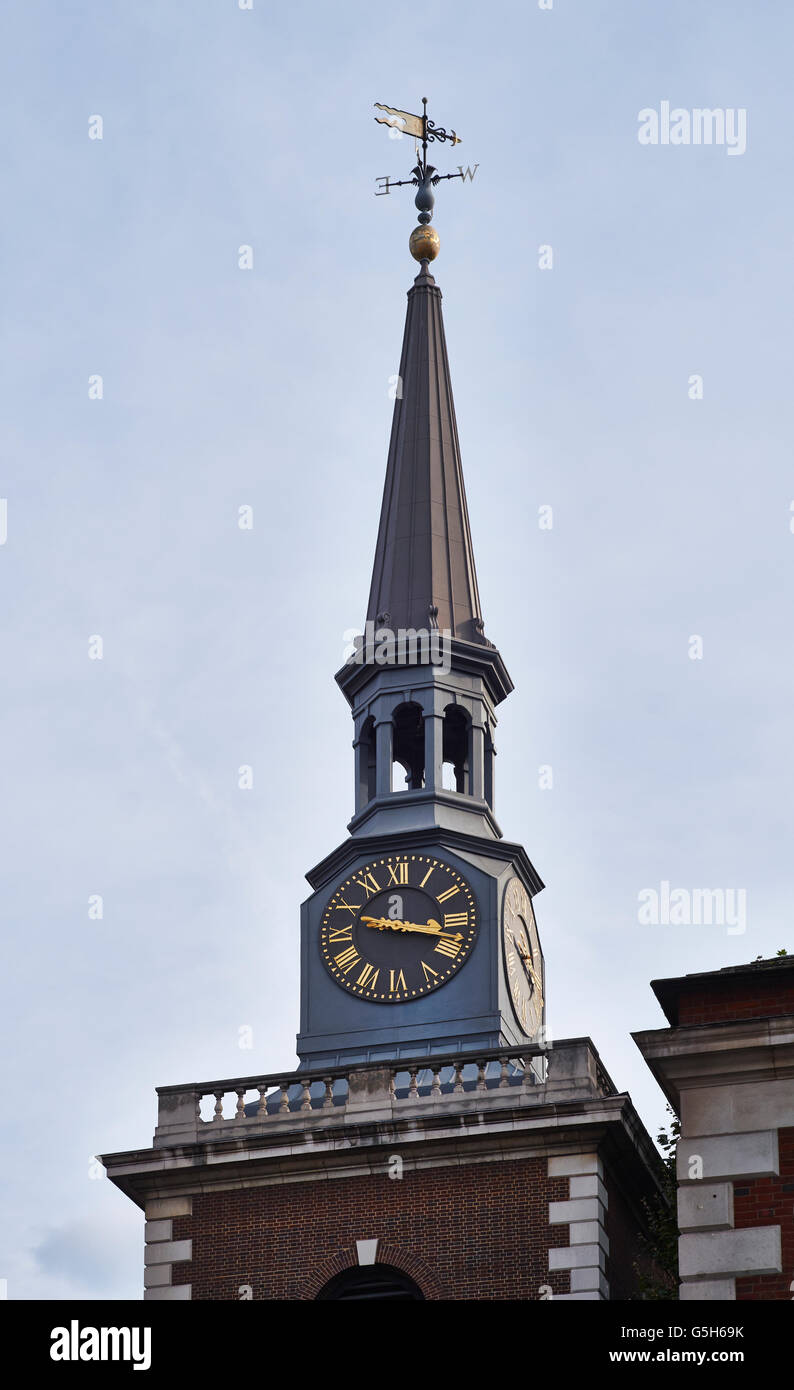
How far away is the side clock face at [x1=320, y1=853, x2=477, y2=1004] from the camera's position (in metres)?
47.2

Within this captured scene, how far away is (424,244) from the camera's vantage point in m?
58.7

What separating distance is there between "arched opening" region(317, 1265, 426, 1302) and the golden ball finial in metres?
24.9

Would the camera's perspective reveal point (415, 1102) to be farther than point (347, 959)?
No

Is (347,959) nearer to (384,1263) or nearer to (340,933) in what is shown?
(340,933)

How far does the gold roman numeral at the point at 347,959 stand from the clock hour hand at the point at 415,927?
21.6 inches

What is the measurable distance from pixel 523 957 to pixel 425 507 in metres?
9.89

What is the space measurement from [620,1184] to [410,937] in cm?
760

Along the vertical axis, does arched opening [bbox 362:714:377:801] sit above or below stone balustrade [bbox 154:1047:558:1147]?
above

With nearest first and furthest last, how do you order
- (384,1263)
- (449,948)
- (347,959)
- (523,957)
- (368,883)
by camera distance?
(384,1263)
(449,948)
(347,959)
(368,883)
(523,957)

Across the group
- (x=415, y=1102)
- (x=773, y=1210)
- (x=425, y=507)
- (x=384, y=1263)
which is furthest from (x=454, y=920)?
(x=773, y=1210)

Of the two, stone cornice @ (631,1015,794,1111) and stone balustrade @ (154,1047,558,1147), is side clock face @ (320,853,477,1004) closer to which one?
stone balustrade @ (154,1047,558,1147)

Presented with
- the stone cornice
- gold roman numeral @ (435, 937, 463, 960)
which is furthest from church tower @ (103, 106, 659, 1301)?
the stone cornice
